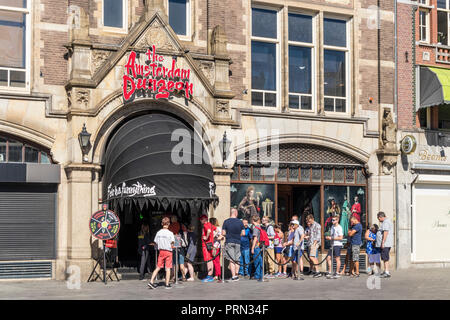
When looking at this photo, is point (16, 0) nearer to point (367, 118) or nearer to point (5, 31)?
point (5, 31)

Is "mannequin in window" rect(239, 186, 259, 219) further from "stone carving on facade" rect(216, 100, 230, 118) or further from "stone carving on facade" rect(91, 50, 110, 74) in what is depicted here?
"stone carving on facade" rect(91, 50, 110, 74)

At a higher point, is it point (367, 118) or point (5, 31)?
point (5, 31)

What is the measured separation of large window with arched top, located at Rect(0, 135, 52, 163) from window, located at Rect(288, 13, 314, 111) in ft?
27.7

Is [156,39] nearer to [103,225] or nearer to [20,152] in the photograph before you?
[20,152]

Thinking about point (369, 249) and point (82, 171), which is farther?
point (369, 249)

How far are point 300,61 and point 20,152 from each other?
9.84 meters

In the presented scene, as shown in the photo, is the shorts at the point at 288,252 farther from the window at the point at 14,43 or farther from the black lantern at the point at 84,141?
the window at the point at 14,43

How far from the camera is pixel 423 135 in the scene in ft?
85.2

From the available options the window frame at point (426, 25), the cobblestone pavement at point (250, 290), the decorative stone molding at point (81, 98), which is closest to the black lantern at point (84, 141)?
the decorative stone molding at point (81, 98)

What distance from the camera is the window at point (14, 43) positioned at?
19.9 metres

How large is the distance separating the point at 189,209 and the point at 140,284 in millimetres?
3540

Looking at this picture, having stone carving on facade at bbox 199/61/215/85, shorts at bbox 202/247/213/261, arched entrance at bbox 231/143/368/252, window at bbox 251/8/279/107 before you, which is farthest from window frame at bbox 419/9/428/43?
shorts at bbox 202/247/213/261

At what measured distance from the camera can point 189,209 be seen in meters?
22.0
